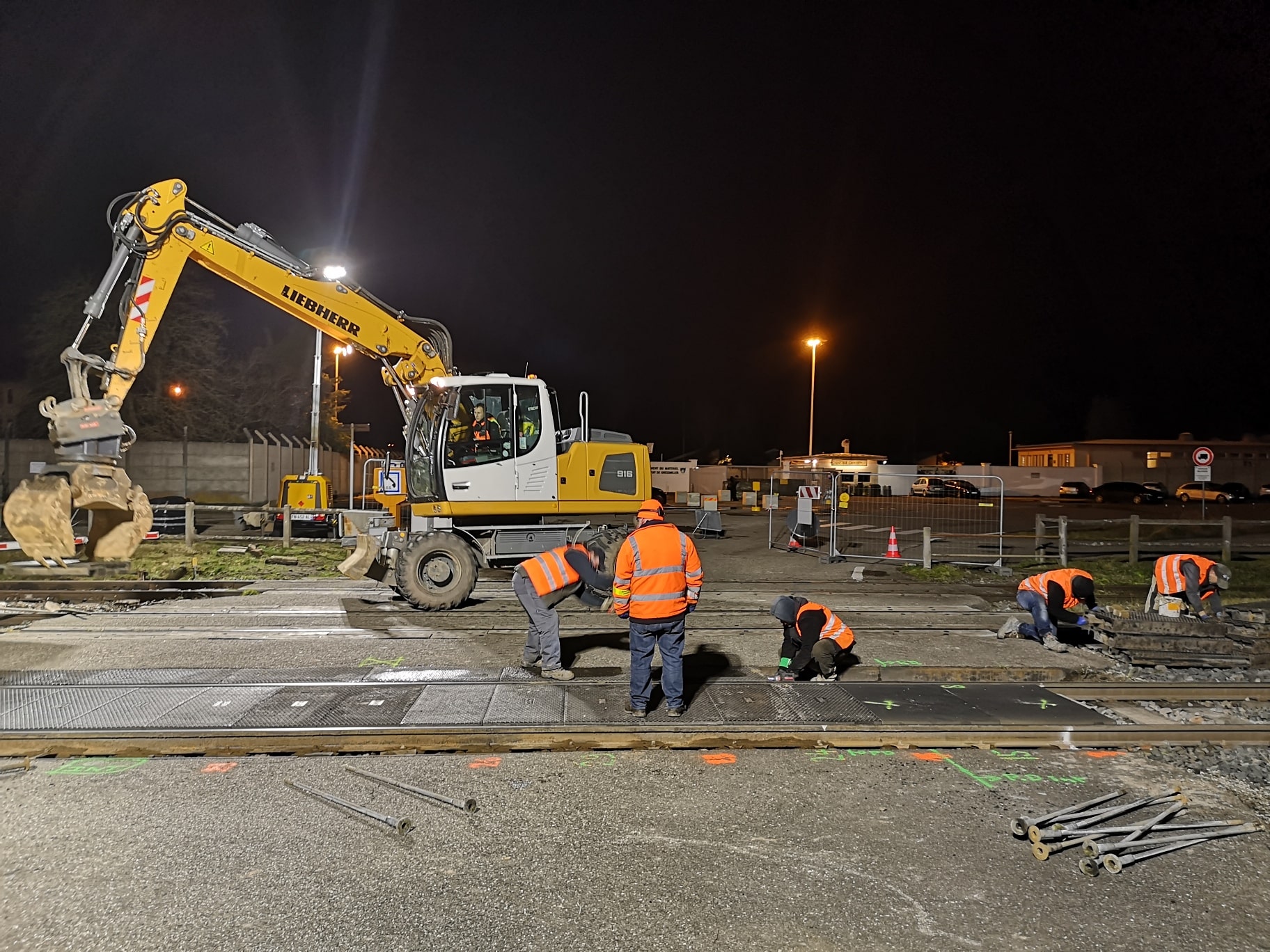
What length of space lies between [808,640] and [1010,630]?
3731mm

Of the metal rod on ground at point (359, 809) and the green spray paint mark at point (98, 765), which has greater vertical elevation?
the metal rod on ground at point (359, 809)

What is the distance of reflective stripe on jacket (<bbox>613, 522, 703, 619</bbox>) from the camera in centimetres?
602

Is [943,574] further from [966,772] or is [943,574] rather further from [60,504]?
[60,504]

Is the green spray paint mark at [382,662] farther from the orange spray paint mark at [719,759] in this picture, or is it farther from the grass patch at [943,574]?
the grass patch at [943,574]

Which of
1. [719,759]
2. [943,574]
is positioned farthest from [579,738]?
[943,574]

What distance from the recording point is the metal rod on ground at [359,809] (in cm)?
441


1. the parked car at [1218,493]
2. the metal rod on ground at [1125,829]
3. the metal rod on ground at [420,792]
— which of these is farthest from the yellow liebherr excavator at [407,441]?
the parked car at [1218,493]

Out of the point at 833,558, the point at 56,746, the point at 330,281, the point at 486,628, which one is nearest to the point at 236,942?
the point at 56,746

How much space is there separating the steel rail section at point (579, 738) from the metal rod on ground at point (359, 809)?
58 centimetres

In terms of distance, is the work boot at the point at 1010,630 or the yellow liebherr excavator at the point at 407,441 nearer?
the work boot at the point at 1010,630

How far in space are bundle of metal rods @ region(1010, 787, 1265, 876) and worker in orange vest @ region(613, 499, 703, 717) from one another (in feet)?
8.50

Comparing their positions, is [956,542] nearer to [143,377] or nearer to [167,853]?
[167,853]

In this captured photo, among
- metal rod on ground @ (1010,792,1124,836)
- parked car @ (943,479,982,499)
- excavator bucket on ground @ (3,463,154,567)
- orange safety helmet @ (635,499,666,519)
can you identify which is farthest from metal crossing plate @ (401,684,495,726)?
parked car @ (943,479,982,499)

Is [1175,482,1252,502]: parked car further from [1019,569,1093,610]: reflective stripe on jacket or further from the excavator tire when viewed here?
the excavator tire
